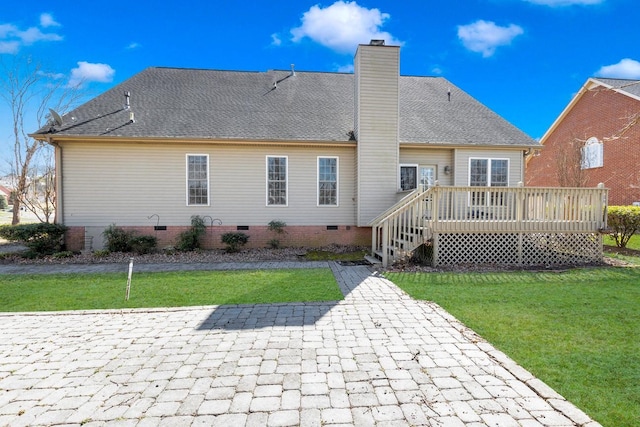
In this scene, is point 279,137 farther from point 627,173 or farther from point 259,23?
point 627,173

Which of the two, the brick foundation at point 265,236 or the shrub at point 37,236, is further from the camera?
the brick foundation at point 265,236

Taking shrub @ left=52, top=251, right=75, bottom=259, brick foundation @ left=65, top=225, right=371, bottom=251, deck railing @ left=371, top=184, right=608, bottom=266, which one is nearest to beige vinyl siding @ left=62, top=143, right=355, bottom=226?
brick foundation @ left=65, top=225, right=371, bottom=251

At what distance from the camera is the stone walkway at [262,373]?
2449 mm

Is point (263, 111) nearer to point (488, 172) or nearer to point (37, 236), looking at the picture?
point (37, 236)

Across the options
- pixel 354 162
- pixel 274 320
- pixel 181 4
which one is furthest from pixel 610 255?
pixel 181 4

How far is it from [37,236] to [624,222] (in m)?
18.6

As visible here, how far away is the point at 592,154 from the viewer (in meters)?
18.9

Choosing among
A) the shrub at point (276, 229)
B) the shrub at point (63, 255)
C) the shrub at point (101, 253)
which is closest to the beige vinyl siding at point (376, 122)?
the shrub at point (276, 229)

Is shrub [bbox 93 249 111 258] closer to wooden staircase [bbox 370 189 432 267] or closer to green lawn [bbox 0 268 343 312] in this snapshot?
green lawn [bbox 0 268 343 312]

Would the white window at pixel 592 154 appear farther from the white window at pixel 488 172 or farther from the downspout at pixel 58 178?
the downspout at pixel 58 178

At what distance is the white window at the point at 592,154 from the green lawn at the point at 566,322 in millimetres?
14343

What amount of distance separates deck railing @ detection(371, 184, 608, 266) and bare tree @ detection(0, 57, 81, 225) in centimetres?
1816

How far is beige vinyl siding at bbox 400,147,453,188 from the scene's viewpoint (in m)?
11.8

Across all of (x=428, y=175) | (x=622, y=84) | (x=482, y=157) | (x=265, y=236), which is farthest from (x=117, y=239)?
(x=622, y=84)
